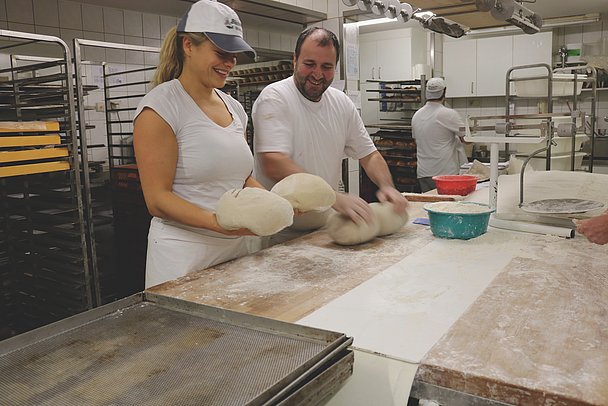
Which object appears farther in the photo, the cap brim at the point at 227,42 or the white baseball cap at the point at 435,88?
the white baseball cap at the point at 435,88

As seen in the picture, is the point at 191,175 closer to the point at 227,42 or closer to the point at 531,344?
the point at 227,42

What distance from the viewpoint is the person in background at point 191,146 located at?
1.42 meters

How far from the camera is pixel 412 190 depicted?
5.91 metres

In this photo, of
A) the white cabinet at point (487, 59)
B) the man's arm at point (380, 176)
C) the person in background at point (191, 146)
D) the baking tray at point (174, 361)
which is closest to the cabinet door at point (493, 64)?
the white cabinet at point (487, 59)

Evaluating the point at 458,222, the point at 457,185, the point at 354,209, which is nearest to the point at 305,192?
the point at 354,209

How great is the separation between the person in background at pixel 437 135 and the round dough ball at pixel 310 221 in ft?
9.39

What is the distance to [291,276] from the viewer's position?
1.38 m

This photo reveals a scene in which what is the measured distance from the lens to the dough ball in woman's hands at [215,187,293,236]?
1.32 metres

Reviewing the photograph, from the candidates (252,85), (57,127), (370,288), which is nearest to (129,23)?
(252,85)

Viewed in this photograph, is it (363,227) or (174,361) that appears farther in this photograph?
(363,227)

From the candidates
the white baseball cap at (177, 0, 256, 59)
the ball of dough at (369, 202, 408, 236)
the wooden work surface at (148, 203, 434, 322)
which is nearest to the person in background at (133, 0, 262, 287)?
the white baseball cap at (177, 0, 256, 59)

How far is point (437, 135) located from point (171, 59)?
3.43m

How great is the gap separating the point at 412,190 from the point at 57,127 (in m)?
4.20

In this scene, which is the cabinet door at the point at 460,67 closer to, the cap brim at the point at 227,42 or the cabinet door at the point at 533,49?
the cabinet door at the point at 533,49
